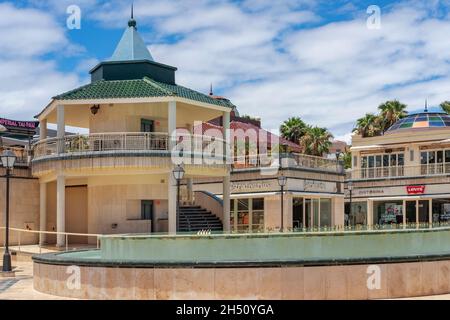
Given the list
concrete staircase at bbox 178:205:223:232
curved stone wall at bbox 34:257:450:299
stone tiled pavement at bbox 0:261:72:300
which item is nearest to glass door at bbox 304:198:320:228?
concrete staircase at bbox 178:205:223:232

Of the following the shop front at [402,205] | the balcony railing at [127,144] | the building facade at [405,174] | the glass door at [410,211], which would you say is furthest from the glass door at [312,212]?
the glass door at [410,211]

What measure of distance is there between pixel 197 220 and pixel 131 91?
7.38m

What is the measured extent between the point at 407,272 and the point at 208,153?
15.8 meters

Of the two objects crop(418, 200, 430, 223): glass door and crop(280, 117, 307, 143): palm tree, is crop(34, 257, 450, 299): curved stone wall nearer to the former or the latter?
crop(418, 200, 430, 223): glass door

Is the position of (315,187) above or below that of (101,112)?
below

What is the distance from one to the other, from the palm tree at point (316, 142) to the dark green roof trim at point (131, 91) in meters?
32.7

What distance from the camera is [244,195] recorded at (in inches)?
1467

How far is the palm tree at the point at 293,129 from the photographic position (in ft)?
219

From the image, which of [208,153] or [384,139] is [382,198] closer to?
[384,139]

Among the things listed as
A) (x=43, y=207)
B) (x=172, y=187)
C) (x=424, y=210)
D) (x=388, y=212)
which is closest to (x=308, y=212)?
(x=424, y=210)

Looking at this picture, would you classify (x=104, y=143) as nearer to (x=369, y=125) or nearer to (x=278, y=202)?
(x=278, y=202)

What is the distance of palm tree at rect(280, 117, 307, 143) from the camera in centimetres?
6681
